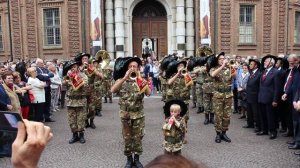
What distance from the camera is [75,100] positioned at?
333 inches

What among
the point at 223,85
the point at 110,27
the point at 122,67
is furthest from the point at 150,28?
the point at 122,67

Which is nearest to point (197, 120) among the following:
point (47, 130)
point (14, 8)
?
point (47, 130)

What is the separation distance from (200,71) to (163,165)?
11036 mm

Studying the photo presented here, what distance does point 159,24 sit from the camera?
24.5m

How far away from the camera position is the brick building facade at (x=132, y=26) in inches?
899

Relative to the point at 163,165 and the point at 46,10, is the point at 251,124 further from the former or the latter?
the point at 46,10

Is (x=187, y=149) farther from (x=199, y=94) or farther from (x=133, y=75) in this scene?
(x=199, y=94)

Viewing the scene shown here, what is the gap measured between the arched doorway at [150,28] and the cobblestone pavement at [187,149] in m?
13.8

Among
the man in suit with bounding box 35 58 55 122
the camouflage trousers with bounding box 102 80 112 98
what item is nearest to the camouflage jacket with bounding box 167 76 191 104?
the man in suit with bounding box 35 58 55 122

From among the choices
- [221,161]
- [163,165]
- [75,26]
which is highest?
[75,26]

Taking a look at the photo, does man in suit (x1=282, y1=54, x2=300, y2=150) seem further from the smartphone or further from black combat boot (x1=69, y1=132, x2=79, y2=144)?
the smartphone

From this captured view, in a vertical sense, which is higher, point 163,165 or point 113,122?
point 163,165

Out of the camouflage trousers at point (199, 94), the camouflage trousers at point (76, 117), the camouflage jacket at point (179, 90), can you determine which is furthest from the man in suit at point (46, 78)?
the camouflage trousers at point (199, 94)

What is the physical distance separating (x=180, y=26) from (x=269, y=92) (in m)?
14.5
